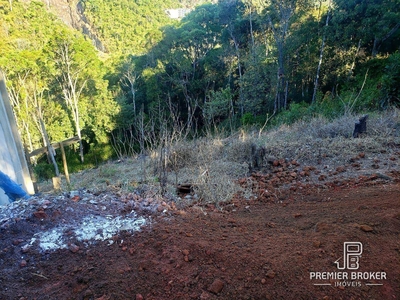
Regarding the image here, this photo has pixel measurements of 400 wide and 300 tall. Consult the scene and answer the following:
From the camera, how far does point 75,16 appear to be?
3916 centimetres

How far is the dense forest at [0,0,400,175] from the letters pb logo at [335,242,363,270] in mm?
6799

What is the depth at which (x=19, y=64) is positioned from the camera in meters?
12.0

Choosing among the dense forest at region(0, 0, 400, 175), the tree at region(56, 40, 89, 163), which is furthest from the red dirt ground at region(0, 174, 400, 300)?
the tree at region(56, 40, 89, 163)

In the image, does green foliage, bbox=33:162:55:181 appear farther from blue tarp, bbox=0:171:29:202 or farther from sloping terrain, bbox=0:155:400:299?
sloping terrain, bbox=0:155:400:299

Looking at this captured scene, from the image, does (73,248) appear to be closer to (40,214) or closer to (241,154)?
(40,214)

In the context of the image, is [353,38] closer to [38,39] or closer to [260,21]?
[260,21]

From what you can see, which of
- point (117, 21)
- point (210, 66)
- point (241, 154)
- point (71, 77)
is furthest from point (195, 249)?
point (117, 21)

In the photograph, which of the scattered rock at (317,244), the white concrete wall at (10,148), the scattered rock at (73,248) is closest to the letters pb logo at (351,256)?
the scattered rock at (317,244)

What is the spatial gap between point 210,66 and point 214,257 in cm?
1545

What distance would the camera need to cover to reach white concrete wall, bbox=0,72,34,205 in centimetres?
360

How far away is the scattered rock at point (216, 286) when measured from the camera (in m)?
1.19

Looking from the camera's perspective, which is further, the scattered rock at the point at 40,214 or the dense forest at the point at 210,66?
the dense forest at the point at 210,66

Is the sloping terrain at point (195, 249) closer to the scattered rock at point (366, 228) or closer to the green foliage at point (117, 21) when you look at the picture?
the scattered rock at point (366, 228)

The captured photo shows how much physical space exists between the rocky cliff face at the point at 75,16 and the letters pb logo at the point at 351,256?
139 ft
